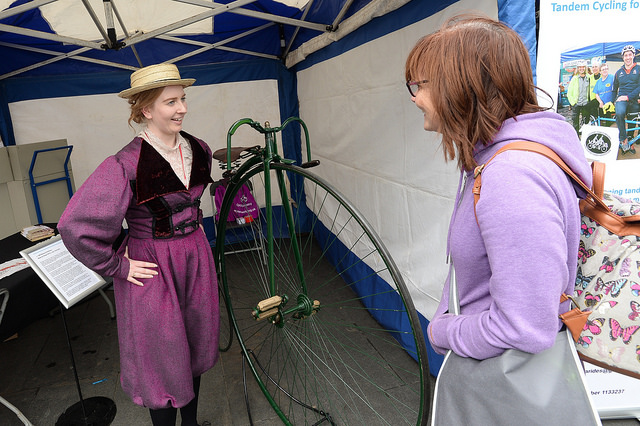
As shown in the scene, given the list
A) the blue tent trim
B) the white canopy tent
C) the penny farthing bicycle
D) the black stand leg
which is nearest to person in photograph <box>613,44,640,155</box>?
the white canopy tent

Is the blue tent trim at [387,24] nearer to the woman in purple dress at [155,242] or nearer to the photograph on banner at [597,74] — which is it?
the photograph on banner at [597,74]

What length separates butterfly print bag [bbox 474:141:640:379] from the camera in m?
0.80

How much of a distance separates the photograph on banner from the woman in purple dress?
1316mm

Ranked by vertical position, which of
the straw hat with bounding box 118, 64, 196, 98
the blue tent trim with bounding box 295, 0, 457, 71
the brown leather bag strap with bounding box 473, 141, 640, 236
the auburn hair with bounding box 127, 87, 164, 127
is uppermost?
the blue tent trim with bounding box 295, 0, 457, 71

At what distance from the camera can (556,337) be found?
80cm

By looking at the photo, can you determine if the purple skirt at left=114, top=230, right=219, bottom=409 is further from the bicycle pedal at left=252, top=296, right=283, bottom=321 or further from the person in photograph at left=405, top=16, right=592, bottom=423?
the person in photograph at left=405, top=16, right=592, bottom=423

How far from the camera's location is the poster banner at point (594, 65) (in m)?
1.44

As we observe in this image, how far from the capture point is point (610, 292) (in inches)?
32.4

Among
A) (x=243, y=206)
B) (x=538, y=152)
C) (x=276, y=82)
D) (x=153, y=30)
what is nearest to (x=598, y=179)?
(x=538, y=152)

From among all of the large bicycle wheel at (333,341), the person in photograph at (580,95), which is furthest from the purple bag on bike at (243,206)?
the person in photograph at (580,95)

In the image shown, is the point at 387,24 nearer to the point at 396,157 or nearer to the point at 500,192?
the point at 396,157

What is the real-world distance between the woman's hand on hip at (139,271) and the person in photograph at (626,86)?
5.81 feet

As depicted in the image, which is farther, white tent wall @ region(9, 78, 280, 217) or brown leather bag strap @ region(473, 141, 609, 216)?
white tent wall @ region(9, 78, 280, 217)

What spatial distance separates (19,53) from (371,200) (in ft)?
11.0
